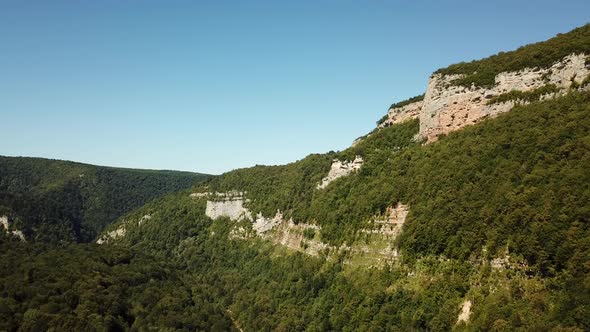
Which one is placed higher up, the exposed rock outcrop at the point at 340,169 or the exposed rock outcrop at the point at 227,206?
the exposed rock outcrop at the point at 340,169

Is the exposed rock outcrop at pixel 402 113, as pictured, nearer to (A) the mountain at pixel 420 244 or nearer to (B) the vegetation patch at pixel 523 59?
(A) the mountain at pixel 420 244

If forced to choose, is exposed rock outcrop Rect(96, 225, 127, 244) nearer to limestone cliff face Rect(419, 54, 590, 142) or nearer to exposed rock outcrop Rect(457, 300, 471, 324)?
limestone cliff face Rect(419, 54, 590, 142)

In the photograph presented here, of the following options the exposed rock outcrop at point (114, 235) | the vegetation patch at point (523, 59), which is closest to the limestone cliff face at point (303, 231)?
the vegetation patch at point (523, 59)

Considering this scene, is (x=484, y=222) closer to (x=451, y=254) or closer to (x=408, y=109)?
(x=451, y=254)

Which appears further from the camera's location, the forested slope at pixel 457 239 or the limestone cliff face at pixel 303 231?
the limestone cliff face at pixel 303 231

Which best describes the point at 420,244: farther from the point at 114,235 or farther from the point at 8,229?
the point at 8,229

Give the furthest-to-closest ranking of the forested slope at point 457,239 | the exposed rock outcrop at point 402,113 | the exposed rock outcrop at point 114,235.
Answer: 1. the exposed rock outcrop at point 114,235
2. the exposed rock outcrop at point 402,113
3. the forested slope at point 457,239
